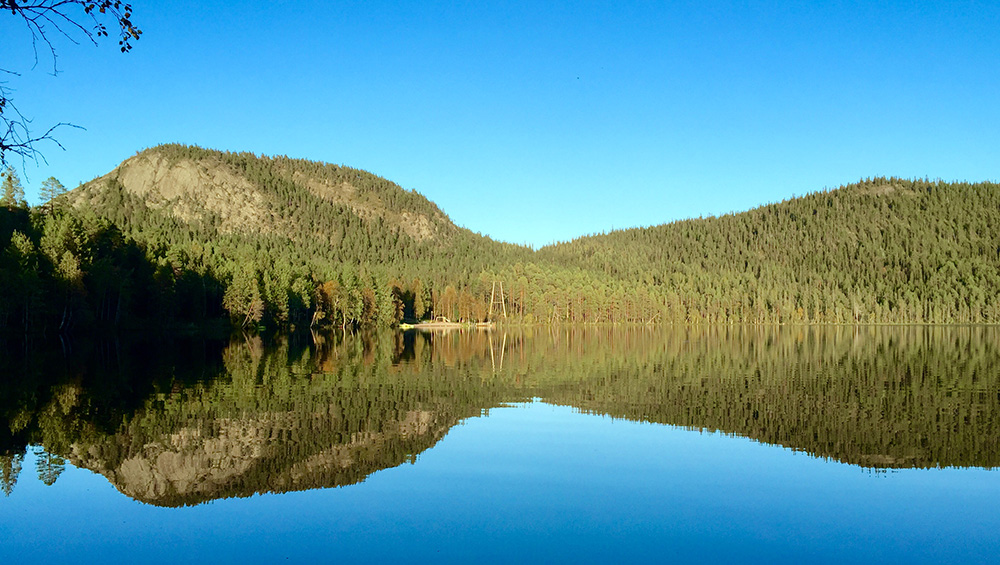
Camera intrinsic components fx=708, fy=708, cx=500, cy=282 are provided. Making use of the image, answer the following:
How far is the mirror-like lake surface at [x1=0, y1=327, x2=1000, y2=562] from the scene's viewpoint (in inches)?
518

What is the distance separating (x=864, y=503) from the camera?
15906 mm

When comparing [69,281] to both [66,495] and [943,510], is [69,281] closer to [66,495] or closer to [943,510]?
[66,495]

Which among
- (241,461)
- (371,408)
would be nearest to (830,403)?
(371,408)

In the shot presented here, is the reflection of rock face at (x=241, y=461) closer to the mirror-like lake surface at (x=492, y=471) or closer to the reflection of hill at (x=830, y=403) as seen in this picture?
the mirror-like lake surface at (x=492, y=471)

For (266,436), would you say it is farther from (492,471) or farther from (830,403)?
(830,403)

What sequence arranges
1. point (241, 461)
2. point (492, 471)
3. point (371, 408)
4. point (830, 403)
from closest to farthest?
point (492, 471) → point (241, 461) → point (371, 408) → point (830, 403)

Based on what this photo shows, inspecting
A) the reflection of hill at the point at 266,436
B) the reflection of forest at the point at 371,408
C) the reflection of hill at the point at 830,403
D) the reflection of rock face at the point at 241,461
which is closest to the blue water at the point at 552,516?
the reflection of rock face at the point at 241,461

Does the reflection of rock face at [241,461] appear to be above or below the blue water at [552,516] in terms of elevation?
above

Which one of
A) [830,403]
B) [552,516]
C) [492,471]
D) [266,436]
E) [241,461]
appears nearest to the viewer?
[552,516]

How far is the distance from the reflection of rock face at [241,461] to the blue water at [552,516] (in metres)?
0.64

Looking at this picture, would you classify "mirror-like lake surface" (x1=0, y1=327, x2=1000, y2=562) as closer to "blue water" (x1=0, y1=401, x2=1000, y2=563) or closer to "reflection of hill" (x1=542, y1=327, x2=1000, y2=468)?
"blue water" (x1=0, y1=401, x2=1000, y2=563)

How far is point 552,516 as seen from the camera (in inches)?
576

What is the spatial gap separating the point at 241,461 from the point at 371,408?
31.6ft

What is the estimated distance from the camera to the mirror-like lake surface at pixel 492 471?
518 inches
